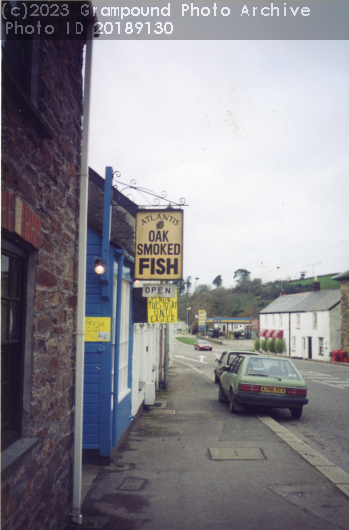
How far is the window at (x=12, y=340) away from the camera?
11.1ft

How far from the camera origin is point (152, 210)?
8.27m

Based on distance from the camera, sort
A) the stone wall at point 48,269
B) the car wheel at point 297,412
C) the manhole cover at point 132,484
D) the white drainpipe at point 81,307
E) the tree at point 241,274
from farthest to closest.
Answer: the tree at point 241,274
the car wheel at point 297,412
the manhole cover at point 132,484
the white drainpipe at point 81,307
the stone wall at point 48,269

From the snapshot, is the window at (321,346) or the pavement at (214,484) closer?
the pavement at (214,484)

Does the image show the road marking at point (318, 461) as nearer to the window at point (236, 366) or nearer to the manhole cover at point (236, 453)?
the manhole cover at point (236, 453)

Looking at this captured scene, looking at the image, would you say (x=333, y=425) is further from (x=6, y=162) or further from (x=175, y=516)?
(x=6, y=162)

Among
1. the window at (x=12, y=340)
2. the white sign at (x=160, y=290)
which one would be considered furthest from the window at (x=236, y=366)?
the window at (x=12, y=340)

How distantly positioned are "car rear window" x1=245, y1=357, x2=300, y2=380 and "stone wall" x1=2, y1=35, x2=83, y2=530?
7.46 meters

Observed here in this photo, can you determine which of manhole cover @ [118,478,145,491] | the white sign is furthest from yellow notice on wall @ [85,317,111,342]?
manhole cover @ [118,478,145,491]

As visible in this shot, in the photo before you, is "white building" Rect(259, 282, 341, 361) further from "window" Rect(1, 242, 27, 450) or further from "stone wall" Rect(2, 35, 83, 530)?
"window" Rect(1, 242, 27, 450)

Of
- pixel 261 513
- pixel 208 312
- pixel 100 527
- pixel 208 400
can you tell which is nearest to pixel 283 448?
pixel 261 513

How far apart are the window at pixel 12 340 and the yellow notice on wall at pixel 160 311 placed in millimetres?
5967

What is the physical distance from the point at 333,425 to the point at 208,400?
4.59 m

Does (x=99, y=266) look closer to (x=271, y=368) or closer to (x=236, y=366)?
(x=271, y=368)

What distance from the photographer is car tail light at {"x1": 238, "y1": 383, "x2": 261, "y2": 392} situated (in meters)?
11.0
